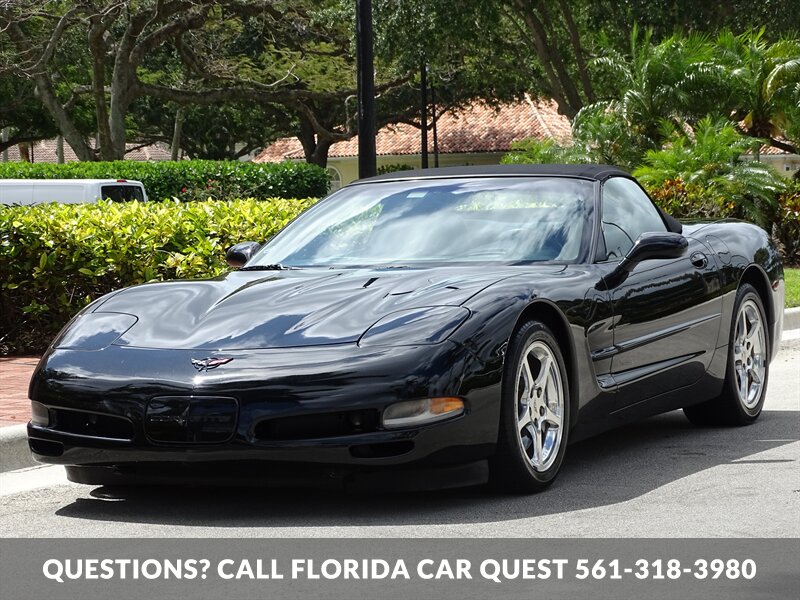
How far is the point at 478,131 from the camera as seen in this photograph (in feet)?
217

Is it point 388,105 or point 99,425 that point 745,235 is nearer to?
point 99,425

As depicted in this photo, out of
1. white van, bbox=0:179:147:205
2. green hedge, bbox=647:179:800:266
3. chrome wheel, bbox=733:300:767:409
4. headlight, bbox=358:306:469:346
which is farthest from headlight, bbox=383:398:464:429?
white van, bbox=0:179:147:205

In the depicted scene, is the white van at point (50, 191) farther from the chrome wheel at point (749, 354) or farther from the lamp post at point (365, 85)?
the chrome wheel at point (749, 354)

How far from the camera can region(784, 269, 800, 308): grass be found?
14.6 m

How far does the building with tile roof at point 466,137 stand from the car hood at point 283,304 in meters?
56.1

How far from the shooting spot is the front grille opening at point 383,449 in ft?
17.6

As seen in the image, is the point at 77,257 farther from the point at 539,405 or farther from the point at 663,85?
the point at 663,85

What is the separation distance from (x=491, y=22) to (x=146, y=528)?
30.7 metres

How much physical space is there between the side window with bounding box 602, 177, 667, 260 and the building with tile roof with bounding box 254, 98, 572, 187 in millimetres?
54527

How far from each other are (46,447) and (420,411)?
157 cm

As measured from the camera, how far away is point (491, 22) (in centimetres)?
3494
